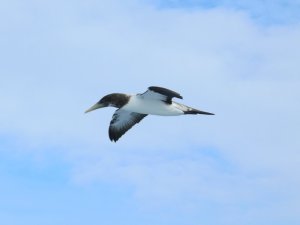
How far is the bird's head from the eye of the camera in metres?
38.1

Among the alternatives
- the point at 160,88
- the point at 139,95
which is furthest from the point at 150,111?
the point at 160,88

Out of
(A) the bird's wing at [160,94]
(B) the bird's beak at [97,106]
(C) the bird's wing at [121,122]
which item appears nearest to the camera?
(A) the bird's wing at [160,94]

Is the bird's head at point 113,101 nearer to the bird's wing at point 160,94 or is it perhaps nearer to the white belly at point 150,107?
the white belly at point 150,107

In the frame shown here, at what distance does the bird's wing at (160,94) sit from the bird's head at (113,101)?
48.0 inches

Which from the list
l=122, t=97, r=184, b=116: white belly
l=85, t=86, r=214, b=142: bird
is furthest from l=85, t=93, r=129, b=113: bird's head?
l=122, t=97, r=184, b=116: white belly

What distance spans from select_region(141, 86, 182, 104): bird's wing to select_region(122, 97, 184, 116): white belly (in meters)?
0.29

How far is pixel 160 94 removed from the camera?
121 feet

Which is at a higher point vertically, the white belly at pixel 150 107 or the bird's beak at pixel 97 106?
the bird's beak at pixel 97 106

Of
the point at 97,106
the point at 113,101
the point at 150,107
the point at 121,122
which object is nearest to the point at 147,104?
the point at 150,107

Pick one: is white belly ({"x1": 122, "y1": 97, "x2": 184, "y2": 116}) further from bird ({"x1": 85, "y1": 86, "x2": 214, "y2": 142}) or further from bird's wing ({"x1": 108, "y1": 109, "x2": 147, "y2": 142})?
bird's wing ({"x1": 108, "y1": 109, "x2": 147, "y2": 142})

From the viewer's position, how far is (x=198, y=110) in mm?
39438

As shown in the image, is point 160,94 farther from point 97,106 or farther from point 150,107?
point 97,106

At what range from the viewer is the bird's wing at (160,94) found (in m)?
34.1

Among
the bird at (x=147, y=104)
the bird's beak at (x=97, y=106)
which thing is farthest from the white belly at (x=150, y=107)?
the bird's beak at (x=97, y=106)
